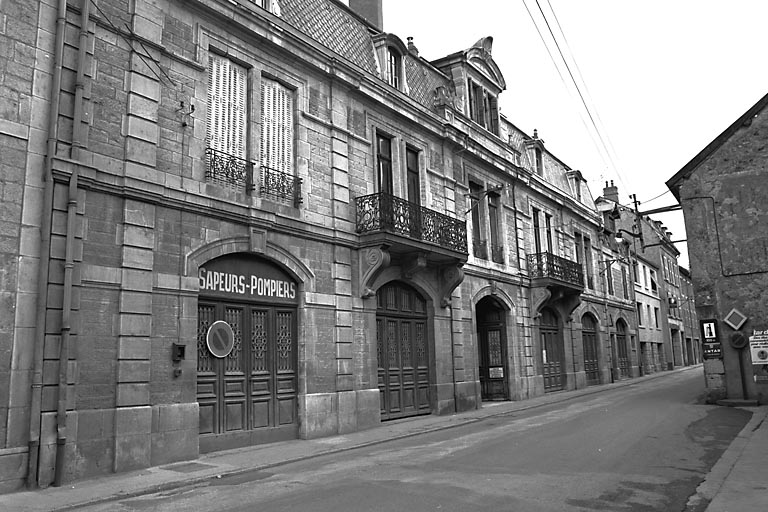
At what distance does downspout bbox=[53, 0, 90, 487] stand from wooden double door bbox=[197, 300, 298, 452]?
281cm

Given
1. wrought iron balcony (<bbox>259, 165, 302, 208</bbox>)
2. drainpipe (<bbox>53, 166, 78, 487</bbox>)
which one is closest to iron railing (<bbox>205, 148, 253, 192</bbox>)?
wrought iron balcony (<bbox>259, 165, 302, 208</bbox>)

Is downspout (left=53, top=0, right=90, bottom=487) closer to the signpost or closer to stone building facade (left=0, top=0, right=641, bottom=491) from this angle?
stone building facade (left=0, top=0, right=641, bottom=491)

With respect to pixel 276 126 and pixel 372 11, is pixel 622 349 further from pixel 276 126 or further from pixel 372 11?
pixel 276 126

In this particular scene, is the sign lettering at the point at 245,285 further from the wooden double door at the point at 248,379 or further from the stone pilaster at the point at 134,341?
the stone pilaster at the point at 134,341

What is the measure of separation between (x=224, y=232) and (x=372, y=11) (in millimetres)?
11403

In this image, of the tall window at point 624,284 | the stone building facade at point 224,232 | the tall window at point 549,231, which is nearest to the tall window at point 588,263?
the tall window at point 549,231

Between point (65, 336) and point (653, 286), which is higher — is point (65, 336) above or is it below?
below

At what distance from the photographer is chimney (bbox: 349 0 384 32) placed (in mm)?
20234

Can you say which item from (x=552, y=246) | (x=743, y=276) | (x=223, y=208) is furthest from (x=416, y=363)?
(x=552, y=246)

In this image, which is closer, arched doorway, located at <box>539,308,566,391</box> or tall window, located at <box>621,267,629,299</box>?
arched doorway, located at <box>539,308,566,391</box>

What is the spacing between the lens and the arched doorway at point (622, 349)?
3472cm

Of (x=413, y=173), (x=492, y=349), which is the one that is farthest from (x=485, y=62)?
(x=492, y=349)

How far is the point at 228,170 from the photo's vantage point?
12.4 m

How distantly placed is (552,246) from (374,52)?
1384 cm
